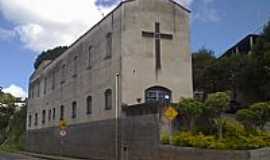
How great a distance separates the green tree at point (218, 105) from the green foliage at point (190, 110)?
1.80 feet

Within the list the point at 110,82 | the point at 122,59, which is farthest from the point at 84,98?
the point at 122,59

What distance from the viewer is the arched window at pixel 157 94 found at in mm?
30027

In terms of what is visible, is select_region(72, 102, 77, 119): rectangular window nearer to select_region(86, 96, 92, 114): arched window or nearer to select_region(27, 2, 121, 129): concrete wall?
select_region(27, 2, 121, 129): concrete wall

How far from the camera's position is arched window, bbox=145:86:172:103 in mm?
30027

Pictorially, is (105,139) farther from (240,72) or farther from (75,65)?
(240,72)

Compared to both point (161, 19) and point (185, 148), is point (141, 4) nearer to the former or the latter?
point (161, 19)

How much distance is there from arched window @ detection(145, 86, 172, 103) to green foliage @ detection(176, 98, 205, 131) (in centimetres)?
527

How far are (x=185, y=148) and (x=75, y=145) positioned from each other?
1787 cm

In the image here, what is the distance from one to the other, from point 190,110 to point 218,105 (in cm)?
180

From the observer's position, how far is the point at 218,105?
22.8m

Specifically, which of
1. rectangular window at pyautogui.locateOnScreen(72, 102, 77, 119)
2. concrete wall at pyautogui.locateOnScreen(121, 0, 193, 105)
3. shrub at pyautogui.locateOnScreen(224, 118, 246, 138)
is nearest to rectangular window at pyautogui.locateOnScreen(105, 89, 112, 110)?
concrete wall at pyautogui.locateOnScreen(121, 0, 193, 105)

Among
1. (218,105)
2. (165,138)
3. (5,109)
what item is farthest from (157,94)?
(5,109)

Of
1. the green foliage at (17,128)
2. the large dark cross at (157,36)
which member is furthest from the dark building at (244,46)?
the green foliage at (17,128)

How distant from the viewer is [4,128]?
82062mm
